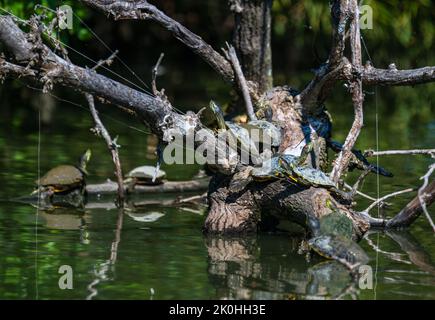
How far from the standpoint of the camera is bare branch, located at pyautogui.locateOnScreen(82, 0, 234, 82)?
7672 mm

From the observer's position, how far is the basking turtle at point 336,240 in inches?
252

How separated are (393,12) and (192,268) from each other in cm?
1165

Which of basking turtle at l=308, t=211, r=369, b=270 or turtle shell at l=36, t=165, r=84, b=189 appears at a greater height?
turtle shell at l=36, t=165, r=84, b=189

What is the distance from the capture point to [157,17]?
7.87m

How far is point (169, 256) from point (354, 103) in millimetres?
1755

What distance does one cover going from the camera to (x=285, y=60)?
20516 millimetres

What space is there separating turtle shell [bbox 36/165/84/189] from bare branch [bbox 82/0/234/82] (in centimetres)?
146

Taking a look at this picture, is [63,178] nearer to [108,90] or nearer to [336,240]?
[108,90]

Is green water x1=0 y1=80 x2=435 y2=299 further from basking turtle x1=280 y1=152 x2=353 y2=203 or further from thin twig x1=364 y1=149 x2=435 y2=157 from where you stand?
thin twig x1=364 y1=149 x2=435 y2=157

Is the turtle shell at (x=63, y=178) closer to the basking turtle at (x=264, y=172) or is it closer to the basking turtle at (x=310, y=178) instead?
the basking turtle at (x=264, y=172)

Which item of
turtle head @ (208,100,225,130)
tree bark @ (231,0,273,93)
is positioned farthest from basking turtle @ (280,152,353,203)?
tree bark @ (231,0,273,93)

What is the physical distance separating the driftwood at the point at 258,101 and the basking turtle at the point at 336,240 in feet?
0.67

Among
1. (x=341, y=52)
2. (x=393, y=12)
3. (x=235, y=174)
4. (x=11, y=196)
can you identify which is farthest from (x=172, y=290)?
(x=393, y=12)

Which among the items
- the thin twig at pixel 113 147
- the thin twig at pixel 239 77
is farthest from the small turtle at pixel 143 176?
the thin twig at pixel 239 77
